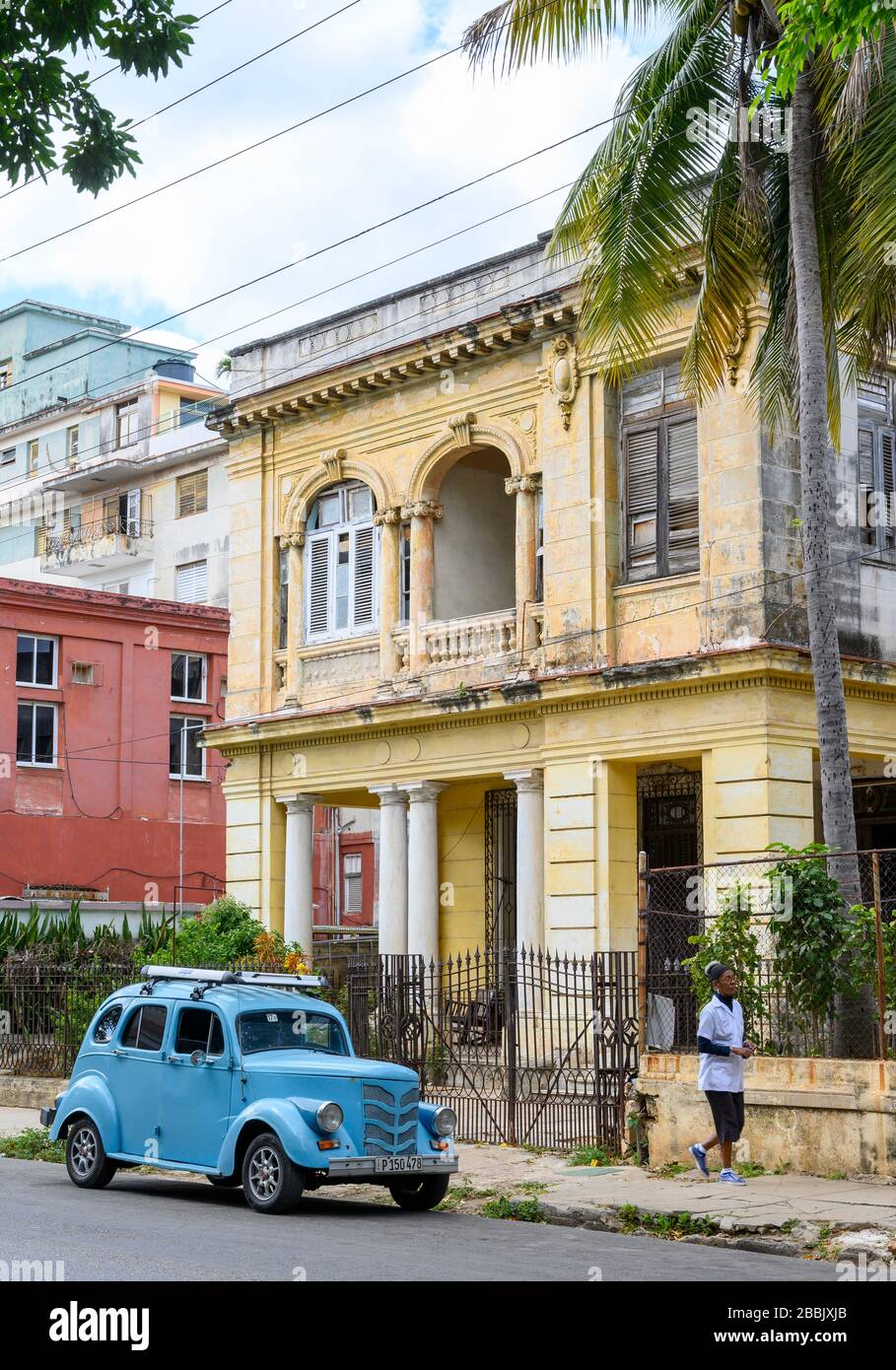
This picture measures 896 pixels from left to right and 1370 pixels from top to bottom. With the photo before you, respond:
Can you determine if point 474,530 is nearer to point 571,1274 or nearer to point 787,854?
point 787,854

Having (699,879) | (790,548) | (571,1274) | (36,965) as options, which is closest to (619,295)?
(790,548)

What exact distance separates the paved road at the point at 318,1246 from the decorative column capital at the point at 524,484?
39.5 feet

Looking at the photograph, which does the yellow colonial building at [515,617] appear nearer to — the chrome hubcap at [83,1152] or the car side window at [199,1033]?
the car side window at [199,1033]

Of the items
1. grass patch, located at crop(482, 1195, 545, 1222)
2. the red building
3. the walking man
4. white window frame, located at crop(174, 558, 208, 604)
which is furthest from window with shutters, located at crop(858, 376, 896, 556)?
white window frame, located at crop(174, 558, 208, 604)

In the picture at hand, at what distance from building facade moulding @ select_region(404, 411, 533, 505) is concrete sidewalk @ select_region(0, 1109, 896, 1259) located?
10680mm

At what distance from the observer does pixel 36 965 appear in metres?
25.1

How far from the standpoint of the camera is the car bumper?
1341 cm

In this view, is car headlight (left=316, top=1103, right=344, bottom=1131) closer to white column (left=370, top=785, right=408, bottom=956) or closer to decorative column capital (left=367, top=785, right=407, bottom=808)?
white column (left=370, top=785, right=408, bottom=956)

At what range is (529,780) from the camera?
24094 millimetres

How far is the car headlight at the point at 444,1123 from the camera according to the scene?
14.4m

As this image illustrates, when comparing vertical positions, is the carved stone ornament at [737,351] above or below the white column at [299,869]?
above

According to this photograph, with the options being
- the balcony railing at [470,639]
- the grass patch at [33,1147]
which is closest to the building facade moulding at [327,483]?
the balcony railing at [470,639]

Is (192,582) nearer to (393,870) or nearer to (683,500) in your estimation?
(393,870)

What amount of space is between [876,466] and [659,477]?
2853 mm
